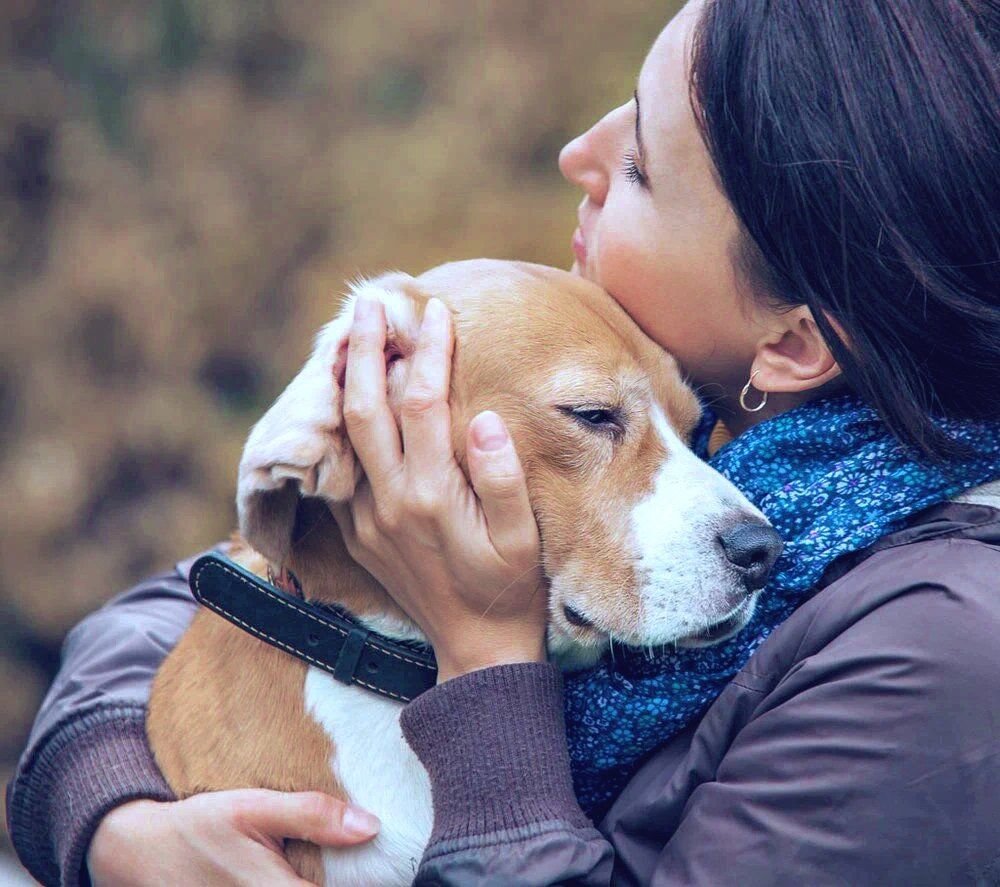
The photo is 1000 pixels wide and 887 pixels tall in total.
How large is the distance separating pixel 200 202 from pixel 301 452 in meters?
4.35

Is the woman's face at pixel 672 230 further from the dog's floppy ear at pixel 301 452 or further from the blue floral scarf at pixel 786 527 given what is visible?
the dog's floppy ear at pixel 301 452

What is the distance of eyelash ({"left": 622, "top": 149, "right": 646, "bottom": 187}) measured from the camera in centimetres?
197

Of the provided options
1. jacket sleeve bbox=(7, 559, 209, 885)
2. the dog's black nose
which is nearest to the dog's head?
the dog's black nose

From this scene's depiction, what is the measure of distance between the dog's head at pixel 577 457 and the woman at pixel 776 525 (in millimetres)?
61

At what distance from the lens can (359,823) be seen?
6.06 feet

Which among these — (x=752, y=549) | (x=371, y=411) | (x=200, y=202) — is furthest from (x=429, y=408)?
(x=200, y=202)

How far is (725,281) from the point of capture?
191 cm

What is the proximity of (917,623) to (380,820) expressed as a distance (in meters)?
0.92

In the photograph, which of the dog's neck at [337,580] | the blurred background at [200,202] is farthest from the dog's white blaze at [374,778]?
the blurred background at [200,202]

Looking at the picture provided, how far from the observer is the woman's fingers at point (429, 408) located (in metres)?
1.85

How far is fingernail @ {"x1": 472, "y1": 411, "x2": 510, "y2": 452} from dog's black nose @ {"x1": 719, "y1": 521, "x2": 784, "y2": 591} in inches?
15.1

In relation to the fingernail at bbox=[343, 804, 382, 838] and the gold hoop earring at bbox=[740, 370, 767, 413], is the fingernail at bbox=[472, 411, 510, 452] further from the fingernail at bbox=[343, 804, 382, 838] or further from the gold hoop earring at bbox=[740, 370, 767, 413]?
the fingernail at bbox=[343, 804, 382, 838]

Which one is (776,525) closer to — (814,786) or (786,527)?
(786,527)

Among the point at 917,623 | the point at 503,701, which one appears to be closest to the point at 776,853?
the point at 917,623
